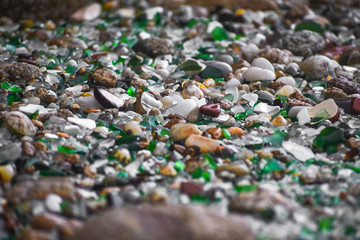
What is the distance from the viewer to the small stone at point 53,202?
1223mm

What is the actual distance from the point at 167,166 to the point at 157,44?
55.1 inches

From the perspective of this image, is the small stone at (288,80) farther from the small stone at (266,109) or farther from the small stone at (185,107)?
the small stone at (185,107)

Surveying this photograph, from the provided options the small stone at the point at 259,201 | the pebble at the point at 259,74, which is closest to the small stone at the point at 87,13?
the pebble at the point at 259,74

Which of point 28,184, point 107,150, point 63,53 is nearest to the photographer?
point 28,184

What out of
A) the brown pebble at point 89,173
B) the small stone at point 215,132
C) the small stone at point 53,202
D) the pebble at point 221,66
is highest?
the small stone at point 53,202

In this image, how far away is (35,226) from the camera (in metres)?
1.16

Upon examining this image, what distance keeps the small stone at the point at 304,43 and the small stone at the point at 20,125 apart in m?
1.85

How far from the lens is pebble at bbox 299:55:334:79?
8.22 feet

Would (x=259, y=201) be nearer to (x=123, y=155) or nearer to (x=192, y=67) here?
(x=123, y=155)

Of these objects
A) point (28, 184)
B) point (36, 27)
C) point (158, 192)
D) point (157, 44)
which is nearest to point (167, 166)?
point (158, 192)

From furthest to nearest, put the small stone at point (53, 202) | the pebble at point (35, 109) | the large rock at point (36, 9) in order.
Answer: the large rock at point (36, 9), the pebble at point (35, 109), the small stone at point (53, 202)

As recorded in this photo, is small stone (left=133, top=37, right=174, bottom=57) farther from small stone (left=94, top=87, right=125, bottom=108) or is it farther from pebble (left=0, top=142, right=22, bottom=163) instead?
pebble (left=0, top=142, right=22, bottom=163)

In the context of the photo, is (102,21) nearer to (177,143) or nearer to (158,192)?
(177,143)

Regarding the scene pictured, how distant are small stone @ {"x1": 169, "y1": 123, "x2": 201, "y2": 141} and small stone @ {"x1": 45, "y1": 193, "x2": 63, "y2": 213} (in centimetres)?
62
